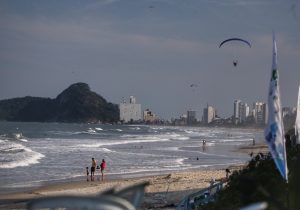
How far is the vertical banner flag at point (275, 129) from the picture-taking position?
4.57 m

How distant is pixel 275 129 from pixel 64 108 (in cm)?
17360

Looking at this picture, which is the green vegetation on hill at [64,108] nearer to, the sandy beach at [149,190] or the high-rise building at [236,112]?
the high-rise building at [236,112]

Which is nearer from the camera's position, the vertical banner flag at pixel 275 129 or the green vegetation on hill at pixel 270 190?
the vertical banner flag at pixel 275 129

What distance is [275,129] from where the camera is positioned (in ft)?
15.1

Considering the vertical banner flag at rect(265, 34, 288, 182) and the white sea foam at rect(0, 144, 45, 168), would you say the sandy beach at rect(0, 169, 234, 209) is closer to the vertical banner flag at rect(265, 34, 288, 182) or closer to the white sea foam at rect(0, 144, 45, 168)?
the vertical banner flag at rect(265, 34, 288, 182)

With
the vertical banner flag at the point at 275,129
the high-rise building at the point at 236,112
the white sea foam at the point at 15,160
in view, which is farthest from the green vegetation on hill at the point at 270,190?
the high-rise building at the point at 236,112

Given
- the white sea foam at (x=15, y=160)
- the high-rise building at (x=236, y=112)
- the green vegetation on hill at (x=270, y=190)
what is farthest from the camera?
the high-rise building at (x=236, y=112)

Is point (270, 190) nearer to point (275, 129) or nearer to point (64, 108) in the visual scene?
point (275, 129)

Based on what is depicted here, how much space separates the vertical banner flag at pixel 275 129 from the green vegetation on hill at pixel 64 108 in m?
169

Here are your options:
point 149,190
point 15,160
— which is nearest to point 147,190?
point 149,190

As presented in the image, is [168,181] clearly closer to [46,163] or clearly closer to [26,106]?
[46,163]

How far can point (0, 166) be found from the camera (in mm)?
31547

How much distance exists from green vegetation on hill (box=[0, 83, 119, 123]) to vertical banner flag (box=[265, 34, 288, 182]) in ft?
553

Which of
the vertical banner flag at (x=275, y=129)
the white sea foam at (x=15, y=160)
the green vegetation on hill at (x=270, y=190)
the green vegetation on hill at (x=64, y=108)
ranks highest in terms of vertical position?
the green vegetation on hill at (x=64, y=108)
